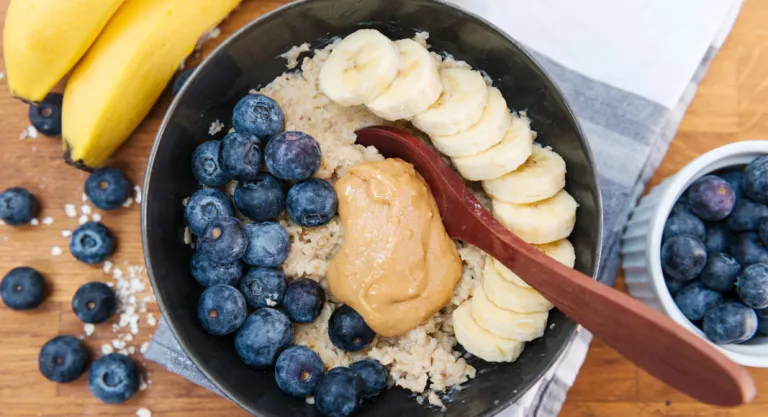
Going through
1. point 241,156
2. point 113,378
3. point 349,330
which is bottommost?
point 113,378

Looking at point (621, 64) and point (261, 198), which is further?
point (621, 64)

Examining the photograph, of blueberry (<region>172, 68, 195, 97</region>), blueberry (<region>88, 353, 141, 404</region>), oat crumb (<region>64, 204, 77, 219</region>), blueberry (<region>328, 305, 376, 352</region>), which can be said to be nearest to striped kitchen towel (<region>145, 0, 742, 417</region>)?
blueberry (<region>88, 353, 141, 404</region>)

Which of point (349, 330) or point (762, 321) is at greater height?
point (762, 321)

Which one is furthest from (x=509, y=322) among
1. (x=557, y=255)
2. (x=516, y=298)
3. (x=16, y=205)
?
(x=16, y=205)

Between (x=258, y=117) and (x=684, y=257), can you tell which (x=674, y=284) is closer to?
(x=684, y=257)

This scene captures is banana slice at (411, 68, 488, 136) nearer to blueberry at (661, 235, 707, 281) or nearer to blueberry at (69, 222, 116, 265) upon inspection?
blueberry at (661, 235, 707, 281)

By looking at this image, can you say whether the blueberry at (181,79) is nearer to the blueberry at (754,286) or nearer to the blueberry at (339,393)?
the blueberry at (339,393)
